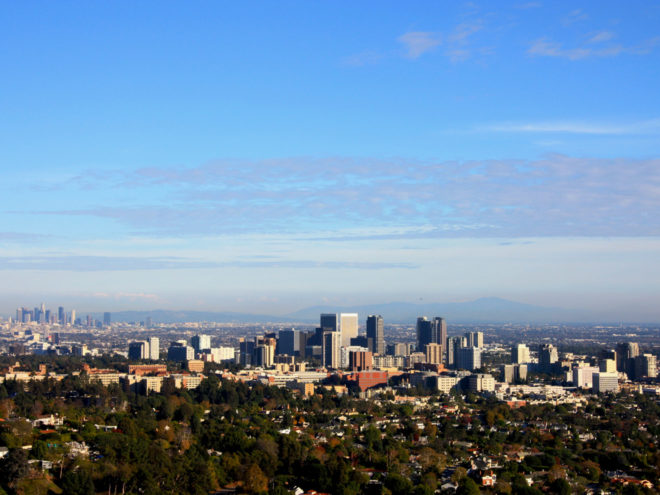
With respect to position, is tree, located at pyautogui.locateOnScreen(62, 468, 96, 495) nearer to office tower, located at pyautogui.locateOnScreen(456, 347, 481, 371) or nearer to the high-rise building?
office tower, located at pyautogui.locateOnScreen(456, 347, 481, 371)

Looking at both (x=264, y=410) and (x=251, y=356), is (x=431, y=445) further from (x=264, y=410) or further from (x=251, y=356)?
(x=251, y=356)

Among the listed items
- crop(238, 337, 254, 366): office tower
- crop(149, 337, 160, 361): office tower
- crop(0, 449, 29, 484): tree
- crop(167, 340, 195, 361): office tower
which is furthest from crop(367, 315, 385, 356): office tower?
crop(0, 449, 29, 484): tree

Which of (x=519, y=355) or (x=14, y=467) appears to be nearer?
(x=14, y=467)

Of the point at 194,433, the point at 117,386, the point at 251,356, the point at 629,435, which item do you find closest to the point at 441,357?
the point at 251,356

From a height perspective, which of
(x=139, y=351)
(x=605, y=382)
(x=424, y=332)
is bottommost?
(x=605, y=382)

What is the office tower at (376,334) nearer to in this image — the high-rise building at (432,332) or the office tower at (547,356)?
the high-rise building at (432,332)

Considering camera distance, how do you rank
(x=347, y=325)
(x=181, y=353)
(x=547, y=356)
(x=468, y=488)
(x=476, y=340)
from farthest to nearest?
(x=347, y=325)
(x=476, y=340)
(x=181, y=353)
(x=547, y=356)
(x=468, y=488)

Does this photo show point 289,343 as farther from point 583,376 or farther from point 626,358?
point 583,376

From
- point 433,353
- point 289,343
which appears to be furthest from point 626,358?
point 289,343
